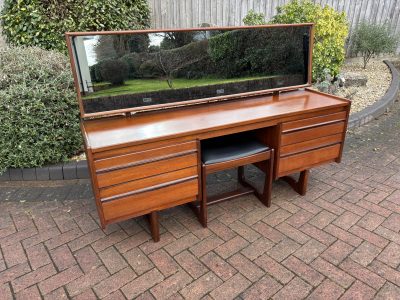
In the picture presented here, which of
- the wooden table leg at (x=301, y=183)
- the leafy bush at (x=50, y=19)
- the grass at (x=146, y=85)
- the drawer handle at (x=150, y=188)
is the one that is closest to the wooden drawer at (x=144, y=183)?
the drawer handle at (x=150, y=188)

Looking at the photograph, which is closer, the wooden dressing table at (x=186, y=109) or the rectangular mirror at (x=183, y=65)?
the wooden dressing table at (x=186, y=109)

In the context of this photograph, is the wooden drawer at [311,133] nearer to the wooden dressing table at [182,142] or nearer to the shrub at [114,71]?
the wooden dressing table at [182,142]

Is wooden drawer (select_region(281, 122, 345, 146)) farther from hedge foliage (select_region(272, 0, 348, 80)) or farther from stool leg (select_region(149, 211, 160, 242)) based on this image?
hedge foliage (select_region(272, 0, 348, 80))

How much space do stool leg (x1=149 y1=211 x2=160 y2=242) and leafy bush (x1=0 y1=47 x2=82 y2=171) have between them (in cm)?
138

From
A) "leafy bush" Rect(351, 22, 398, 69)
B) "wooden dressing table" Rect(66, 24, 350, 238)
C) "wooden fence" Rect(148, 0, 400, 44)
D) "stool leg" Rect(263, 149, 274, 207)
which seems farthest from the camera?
"wooden fence" Rect(148, 0, 400, 44)

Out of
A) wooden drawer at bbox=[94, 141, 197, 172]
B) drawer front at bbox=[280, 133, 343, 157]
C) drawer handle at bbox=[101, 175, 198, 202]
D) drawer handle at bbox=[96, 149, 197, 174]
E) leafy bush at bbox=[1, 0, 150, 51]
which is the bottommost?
drawer handle at bbox=[101, 175, 198, 202]

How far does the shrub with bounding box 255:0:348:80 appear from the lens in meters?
4.39

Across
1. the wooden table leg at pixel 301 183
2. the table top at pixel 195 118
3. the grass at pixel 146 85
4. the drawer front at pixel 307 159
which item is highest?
the grass at pixel 146 85

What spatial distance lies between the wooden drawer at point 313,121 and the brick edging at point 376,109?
1.82 meters

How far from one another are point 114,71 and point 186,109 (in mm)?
570

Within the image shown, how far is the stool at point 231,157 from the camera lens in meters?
2.17

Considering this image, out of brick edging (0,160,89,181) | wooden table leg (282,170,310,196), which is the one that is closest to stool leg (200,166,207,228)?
wooden table leg (282,170,310,196)

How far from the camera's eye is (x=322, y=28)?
4.36 m

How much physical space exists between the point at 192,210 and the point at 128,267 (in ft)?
2.37
